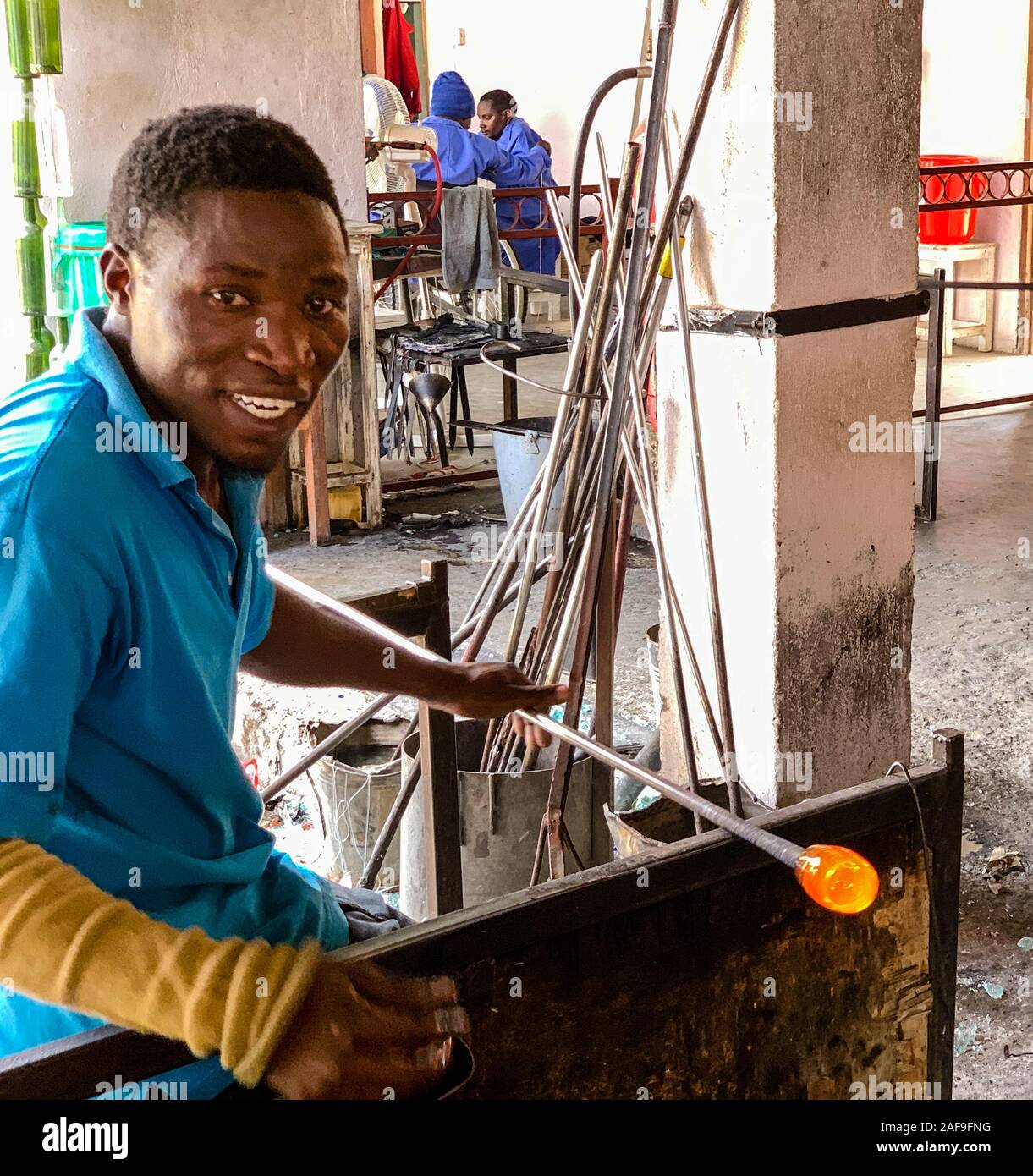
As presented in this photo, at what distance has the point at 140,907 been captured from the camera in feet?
4.64

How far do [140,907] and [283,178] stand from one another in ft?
2.43

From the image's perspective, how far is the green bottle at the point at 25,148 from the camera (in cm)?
560

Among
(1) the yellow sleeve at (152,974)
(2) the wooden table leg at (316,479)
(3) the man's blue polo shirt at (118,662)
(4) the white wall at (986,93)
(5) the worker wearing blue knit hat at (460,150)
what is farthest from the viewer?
(4) the white wall at (986,93)

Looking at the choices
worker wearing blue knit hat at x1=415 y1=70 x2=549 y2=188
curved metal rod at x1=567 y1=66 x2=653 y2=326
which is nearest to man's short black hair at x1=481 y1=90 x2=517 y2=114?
worker wearing blue knit hat at x1=415 y1=70 x2=549 y2=188

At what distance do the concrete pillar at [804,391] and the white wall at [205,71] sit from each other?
3486 millimetres

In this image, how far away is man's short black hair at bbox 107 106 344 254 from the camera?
1.35 meters

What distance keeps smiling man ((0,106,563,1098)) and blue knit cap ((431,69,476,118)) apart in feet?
28.4

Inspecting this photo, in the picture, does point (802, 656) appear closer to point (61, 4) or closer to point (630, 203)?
point (630, 203)

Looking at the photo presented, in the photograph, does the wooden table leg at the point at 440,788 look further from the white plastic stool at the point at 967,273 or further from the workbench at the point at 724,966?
the white plastic stool at the point at 967,273

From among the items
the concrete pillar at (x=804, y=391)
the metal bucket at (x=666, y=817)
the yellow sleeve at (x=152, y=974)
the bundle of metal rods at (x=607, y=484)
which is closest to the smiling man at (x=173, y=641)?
the yellow sleeve at (x=152, y=974)

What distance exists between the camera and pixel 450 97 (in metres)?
9.67

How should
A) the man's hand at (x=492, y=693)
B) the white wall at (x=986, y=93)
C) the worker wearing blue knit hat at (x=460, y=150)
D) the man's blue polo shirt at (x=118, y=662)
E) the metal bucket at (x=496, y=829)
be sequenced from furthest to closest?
1. the white wall at (x=986, y=93)
2. the worker wearing blue knit hat at (x=460, y=150)
3. the metal bucket at (x=496, y=829)
4. the man's hand at (x=492, y=693)
5. the man's blue polo shirt at (x=118, y=662)
